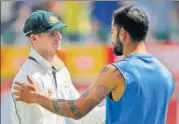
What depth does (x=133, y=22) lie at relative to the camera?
277 cm

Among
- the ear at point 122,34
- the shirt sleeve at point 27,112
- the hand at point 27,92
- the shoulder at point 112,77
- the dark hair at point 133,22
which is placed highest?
the dark hair at point 133,22

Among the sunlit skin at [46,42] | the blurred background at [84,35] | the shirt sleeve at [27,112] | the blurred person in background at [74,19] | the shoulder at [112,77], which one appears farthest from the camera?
the blurred person in background at [74,19]

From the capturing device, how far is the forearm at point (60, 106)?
9.12 feet

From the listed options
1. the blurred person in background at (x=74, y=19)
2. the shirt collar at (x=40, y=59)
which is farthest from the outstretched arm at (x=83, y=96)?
the blurred person in background at (x=74, y=19)

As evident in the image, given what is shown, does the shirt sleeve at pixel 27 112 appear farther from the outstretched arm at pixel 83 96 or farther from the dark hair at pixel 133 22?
the dark hair at pixel 133 22

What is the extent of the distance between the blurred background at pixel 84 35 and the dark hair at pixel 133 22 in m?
4.27

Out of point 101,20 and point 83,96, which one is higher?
point 83,96

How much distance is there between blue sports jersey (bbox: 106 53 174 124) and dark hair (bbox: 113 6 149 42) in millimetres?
100

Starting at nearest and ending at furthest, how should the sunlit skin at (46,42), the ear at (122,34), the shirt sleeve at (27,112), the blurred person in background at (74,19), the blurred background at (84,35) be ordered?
the ear at (122,34)
the shirt sleeve at (27,112)
the sunlit skin at (46,42)
the blurred background at (84,35)
the blurred person in background at (74,19)

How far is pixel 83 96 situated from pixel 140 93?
10.7 inches

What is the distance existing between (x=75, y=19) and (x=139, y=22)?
16.1 ft

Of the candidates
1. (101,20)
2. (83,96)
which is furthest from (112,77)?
(101,20)

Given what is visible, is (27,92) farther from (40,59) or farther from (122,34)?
(40,59)

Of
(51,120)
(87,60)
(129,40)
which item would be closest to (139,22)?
(129,40)
